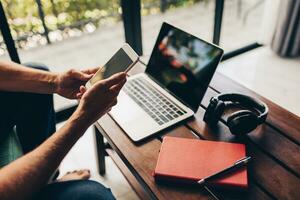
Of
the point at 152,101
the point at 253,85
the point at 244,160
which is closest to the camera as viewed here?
the point at 244,160

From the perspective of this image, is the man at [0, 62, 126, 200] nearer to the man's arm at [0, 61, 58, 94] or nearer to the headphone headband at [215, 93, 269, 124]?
the man's arm at [0, 61, 58, 94]

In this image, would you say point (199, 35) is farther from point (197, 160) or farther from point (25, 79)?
point (197, 160)

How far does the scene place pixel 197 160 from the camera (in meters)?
0.87

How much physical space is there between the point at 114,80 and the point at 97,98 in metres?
0.07

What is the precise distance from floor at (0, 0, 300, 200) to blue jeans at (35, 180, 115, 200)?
0.50 m

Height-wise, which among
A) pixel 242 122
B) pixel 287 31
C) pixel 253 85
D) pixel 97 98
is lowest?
pixel 253 85

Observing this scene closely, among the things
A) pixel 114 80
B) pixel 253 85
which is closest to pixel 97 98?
pixel 114 80

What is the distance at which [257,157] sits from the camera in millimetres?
895

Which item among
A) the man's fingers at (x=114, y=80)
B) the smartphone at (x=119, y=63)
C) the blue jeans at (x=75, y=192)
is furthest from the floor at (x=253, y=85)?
the man's fingers at (x=114, y=80)

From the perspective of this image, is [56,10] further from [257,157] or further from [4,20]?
[257,157]

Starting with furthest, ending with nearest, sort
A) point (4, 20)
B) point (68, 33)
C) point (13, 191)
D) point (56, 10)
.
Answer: point (68, 33)
point (56, 10)
point (4, 20)
point (13, 191)

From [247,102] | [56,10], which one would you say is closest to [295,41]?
[247,102]

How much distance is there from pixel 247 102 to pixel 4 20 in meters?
1.21

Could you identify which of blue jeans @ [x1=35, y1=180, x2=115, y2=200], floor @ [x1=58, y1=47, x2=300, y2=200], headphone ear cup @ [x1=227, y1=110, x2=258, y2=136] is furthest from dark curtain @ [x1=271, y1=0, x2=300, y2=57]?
blue jeans @ [x1=35, y1=180, x2=115, y2=200]
